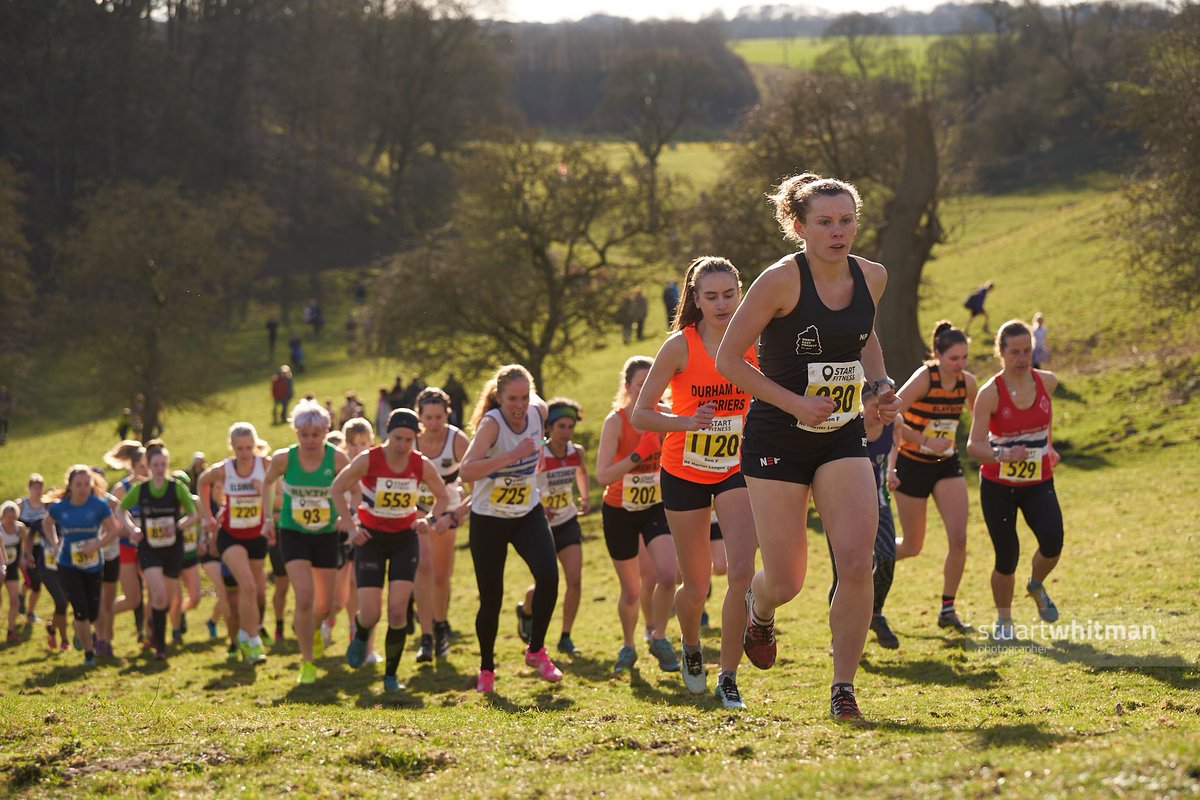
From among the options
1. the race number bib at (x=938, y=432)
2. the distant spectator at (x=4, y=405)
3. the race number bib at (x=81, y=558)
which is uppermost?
the race number bib at (x=938, y=432)

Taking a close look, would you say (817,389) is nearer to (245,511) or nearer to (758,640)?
(758,640)

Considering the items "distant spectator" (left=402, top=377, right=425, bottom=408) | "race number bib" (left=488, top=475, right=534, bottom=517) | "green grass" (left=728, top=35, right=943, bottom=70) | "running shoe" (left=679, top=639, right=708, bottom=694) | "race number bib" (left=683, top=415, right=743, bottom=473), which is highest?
"green grass" (left=728, top=35, right=943, bottom=70)

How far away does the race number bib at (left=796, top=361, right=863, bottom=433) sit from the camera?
18.8ft

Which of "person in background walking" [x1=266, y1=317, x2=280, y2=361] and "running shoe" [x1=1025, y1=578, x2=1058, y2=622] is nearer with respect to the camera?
"running shoe" [x1=1025, y1=578, x2=1058, y2=622]

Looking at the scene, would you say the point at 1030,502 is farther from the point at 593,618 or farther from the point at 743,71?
the point at 743,71

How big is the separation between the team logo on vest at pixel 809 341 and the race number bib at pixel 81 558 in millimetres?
9770

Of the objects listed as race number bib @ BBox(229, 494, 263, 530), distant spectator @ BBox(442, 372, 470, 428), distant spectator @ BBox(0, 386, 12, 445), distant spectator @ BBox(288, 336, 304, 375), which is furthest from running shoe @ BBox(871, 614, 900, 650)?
distant spectator @ BBox(288, 336, 304, 375)

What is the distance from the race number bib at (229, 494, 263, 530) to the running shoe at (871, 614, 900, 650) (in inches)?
225

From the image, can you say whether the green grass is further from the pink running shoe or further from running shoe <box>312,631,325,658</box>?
the pink running shoe

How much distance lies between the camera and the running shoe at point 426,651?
11586mm

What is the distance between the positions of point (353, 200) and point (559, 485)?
61.5 meters

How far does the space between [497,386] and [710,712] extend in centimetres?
309

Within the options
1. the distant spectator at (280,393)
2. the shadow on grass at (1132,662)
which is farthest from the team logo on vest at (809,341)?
the distant spectator at (280,393)

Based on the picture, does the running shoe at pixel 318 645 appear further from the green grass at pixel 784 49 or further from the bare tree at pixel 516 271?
the green grass at pixel 784 49
